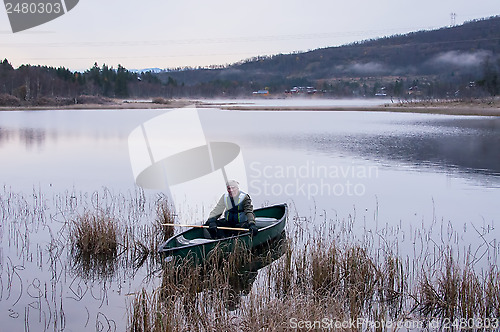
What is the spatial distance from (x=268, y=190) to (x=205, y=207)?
125 inches

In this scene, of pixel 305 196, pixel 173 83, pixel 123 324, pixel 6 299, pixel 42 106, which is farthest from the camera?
pixel 173 83

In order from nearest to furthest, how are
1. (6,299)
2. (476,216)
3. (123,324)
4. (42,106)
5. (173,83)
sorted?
(123,324)
(6,299)
(476,216)
(42,106)
(173,83)

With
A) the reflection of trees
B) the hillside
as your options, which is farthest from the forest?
the reflection of trees

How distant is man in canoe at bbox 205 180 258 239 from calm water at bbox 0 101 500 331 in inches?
59.1

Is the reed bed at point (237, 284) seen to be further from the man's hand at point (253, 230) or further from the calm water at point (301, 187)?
the man's hand at point (253, 230)

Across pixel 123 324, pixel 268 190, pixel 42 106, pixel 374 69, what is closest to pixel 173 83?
pixel 42 106

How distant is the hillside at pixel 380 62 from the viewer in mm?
144625

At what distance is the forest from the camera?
309ft

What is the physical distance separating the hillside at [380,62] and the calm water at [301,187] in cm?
10932

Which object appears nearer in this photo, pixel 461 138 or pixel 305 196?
pixel 305 196

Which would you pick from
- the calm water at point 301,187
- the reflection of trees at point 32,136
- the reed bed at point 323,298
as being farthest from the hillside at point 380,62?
the reed bed at point 323,298

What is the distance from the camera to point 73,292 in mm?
7730

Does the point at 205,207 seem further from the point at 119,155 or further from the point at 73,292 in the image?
the point at 119,155

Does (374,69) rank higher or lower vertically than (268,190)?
higher
